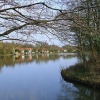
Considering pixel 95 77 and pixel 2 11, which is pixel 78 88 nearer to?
pixel 95 77

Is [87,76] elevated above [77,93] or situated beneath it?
elevated above

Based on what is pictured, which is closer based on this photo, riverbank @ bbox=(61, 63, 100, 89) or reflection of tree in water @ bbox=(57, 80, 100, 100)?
reflection of tree in water @ bbox=(57, 80, 100, 100)

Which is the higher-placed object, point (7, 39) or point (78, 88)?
point (7, 39)

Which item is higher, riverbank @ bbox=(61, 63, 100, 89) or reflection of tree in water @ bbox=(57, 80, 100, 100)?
riverbank @ bbox=(61, 63, 100, 89)

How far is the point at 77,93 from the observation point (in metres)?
12.9

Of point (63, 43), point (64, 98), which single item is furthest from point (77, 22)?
point (64, 98)

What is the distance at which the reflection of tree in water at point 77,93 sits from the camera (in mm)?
11825

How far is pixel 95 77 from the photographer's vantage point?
13828 mm

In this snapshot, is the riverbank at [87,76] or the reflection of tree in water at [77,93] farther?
the riverbank at [87,76]

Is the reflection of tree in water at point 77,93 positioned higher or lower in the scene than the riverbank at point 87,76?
lower

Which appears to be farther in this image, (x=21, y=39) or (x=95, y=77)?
(x=95, y=77)

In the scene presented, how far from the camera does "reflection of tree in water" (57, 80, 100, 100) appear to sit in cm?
1182

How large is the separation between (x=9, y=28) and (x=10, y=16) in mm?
205

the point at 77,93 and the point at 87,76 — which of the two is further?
the point at 87,76
